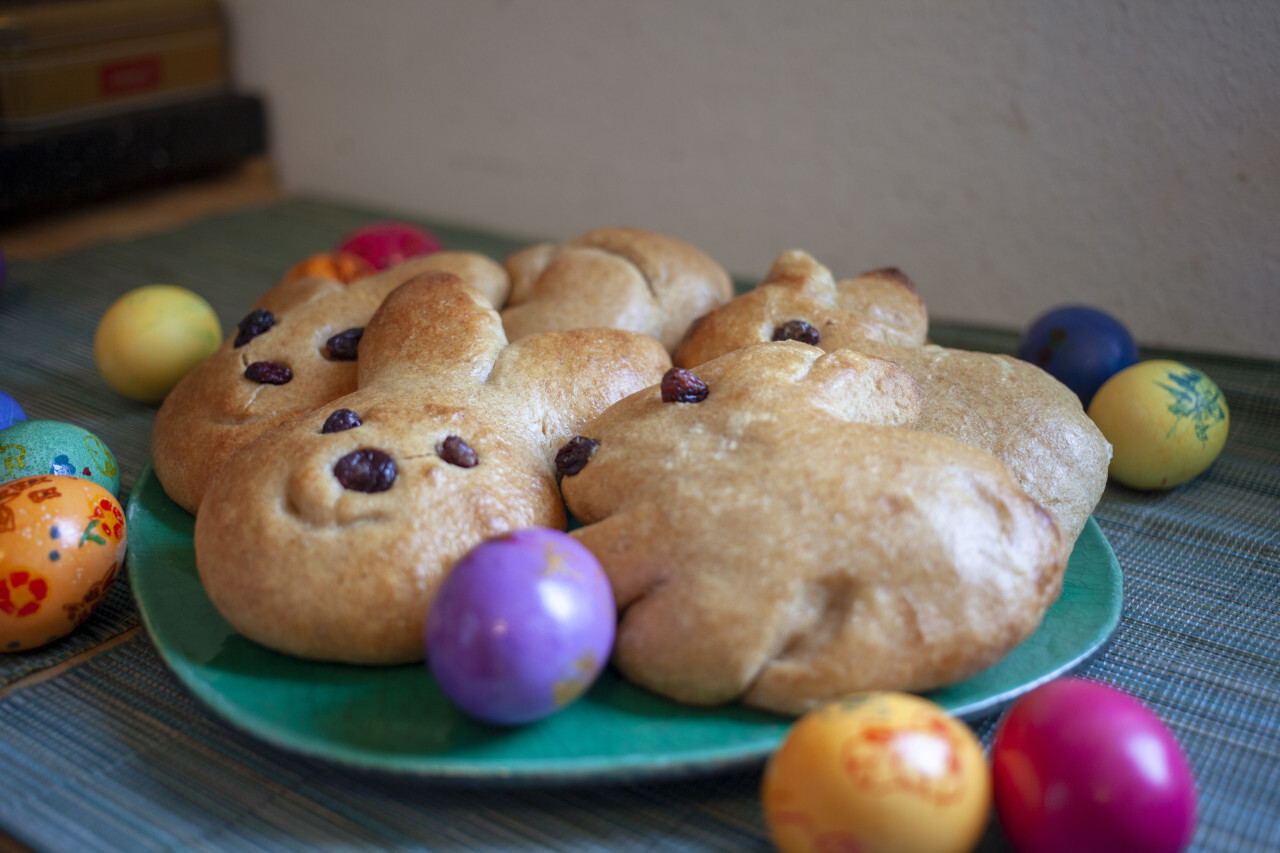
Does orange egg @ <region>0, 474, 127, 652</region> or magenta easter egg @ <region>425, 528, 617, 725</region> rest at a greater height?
magenta easter egg @ <region>425, 528, 617, 725</region>

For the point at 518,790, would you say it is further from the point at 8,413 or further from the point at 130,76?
the point at 130,76

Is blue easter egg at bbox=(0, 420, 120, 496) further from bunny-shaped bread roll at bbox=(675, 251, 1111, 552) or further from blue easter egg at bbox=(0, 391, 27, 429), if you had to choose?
bunny-shaped bread roll at bbox=(675, 251, 1111, 552)

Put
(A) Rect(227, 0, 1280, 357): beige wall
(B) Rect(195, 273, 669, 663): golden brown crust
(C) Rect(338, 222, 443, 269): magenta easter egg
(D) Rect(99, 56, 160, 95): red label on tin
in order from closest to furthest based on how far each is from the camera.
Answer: (B) Rect(195, 273, 669, 663): golden brown crust < (A) Rect(227, 0, 1280, 357): beige wall < (C) Rect(338, 222, 443, 269): magenta easter egg < (D) Rect(99, 56, 160, 95): red label on tin

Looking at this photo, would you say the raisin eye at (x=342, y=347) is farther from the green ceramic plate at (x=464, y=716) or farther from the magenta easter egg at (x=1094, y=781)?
the magenta easter egg at (x=1094, y=781)

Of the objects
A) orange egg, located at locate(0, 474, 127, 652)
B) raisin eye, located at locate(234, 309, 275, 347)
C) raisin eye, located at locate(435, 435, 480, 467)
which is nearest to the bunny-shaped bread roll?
raisin eye, located at locate(435, 435, 480, 467)

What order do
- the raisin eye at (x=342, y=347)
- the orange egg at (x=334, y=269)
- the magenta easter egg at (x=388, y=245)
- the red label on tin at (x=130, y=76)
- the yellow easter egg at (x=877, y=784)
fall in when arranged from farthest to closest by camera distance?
the red label on tin at (x=130, y=76) < the magenta easter egg at (x=388, y=245) < the orange egg at (x=334, y=269) < the raisin eye at (x=342, y=347) < the yellow easter egg at (x=877, y=784)

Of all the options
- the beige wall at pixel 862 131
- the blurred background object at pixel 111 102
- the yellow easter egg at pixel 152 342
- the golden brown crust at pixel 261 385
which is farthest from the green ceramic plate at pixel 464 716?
the blurred background object at pixel 111 102

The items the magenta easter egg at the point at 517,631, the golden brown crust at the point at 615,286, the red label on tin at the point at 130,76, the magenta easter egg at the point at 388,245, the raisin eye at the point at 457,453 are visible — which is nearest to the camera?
the magenta easter egg at the point at 517,631
